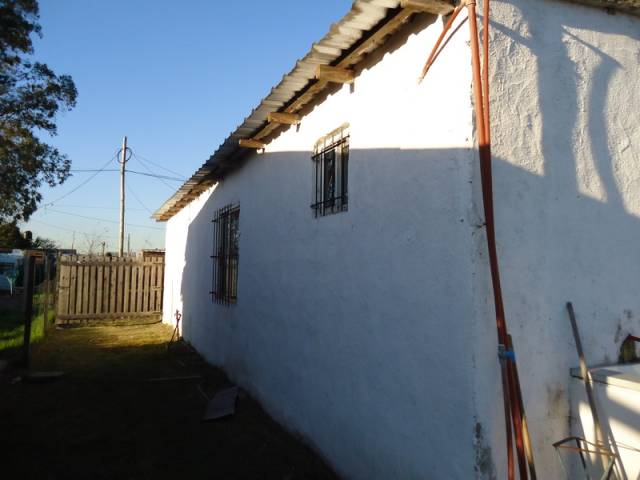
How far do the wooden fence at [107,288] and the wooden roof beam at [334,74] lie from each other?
11657mm

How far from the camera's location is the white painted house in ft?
9.10

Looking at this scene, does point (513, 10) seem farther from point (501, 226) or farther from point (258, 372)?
point (258, 372)

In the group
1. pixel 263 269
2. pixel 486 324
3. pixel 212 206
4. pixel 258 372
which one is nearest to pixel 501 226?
pixel 486 324

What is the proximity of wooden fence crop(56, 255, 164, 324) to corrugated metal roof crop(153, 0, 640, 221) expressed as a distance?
892 cm

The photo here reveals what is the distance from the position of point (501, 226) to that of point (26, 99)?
43.6ft

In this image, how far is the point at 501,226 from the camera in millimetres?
2797

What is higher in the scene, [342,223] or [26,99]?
[26,99]

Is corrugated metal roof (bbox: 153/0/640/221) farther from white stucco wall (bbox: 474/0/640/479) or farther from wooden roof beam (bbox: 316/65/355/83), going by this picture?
white stucco wall (bbox: 474/0/640/479)

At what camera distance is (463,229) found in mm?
2771

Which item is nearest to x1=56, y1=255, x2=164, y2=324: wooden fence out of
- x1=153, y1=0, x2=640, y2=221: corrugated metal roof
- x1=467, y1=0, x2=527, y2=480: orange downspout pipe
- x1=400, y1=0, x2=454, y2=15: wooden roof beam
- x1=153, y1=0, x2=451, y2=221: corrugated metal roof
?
x1=153, y1=0, x2=451, y2=221: corrugated metal roof

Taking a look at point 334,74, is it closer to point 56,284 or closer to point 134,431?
point 134,431

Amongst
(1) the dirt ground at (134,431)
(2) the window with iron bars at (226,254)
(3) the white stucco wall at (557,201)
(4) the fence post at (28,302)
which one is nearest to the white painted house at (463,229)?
(3) the white stucco wall at (557,201)

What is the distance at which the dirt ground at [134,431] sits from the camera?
432 centimetres

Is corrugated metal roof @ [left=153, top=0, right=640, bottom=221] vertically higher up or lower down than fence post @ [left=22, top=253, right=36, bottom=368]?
higher up
